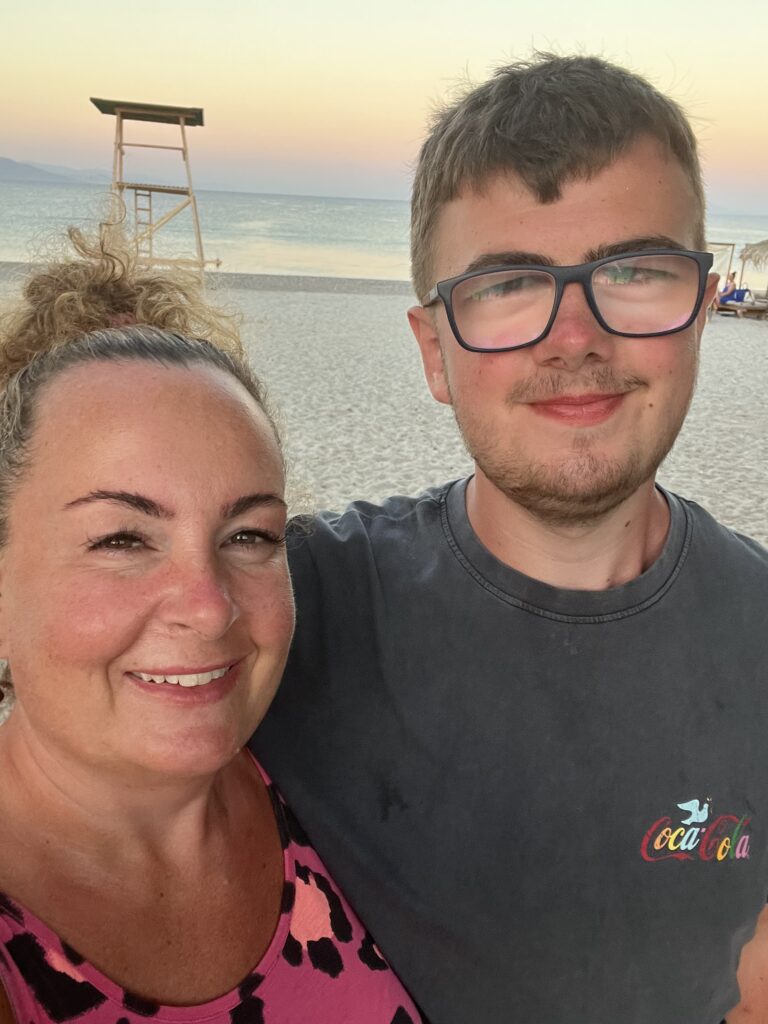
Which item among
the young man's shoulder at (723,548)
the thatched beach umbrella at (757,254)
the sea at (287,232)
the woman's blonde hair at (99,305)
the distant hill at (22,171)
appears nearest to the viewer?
the woman's blonde hair at (99,305)

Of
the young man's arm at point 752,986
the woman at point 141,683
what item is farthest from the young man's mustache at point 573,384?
the young man's arm at point 752,986

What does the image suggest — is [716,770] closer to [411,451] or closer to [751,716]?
[751,716]

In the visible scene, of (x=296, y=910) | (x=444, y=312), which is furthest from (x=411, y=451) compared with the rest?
(x=296, y=910)

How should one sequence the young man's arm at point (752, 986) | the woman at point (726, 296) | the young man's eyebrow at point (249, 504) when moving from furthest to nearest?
1. the woman at point (726, 296)
2. the young man's arm at point (752, 986)
3. the young man's eyebrow at point (249, 504)

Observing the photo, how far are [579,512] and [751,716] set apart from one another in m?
0.56

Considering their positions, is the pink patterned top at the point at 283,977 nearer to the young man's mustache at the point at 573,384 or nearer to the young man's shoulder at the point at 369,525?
the young man's shoulder at the point at 369,525

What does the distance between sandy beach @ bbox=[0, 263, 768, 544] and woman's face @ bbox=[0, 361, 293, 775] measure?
73 centimetres

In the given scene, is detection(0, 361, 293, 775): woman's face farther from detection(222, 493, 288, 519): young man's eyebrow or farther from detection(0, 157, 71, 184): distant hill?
detection(0, 157, 71, 184): distant hill

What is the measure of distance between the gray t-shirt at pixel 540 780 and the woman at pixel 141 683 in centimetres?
22

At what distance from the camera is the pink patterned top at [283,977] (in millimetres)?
1114

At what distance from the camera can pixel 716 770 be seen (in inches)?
66.8

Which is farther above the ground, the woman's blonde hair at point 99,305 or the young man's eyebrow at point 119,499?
the woman's blonde hair at point 99,305

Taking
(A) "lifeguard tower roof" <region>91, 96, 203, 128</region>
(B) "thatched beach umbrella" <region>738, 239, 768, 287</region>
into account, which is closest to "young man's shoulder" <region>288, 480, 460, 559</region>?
(A) "lifeguard tower roof" <region>91, 96, 203, 128</region>

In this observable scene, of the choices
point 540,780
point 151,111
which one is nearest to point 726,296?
point 151,111
